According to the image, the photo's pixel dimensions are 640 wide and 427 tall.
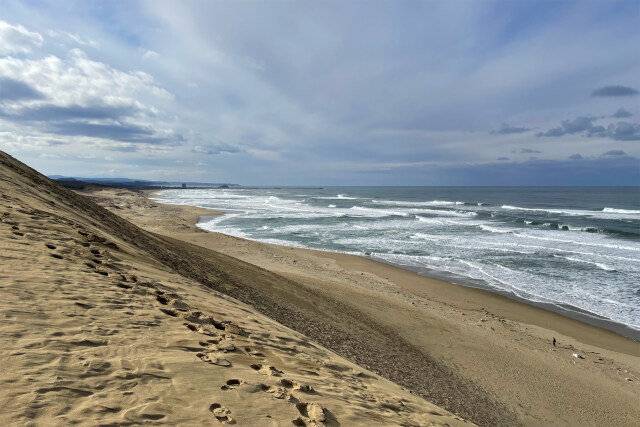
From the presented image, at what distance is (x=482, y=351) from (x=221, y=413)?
9.22 metres

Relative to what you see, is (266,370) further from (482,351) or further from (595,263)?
(595,263)

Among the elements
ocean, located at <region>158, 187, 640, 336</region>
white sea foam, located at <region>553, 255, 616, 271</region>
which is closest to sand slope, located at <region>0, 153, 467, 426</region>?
ocean, located at <region>158, 187, 640, 336</region>

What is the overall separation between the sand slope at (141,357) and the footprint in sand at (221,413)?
0.04 ft

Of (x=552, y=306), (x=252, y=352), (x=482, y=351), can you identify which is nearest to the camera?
(x=252, y=352)

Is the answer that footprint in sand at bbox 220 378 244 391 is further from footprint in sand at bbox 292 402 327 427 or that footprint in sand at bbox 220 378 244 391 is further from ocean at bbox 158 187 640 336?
ocean at bbox 158 187 640 336

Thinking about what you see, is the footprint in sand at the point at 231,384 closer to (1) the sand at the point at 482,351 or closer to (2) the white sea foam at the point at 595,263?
(1) the sand at the point at 482,351

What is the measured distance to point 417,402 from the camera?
536 cm

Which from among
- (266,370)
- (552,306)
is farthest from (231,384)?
(552,306)

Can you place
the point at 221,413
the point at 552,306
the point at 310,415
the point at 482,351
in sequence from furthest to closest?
the point at 552,306, the point at 482,351, the point at 310,415, the point at 221,413

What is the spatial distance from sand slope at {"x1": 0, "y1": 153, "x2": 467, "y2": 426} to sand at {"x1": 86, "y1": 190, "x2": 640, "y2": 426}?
7.98 ft

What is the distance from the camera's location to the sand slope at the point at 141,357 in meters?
3.02

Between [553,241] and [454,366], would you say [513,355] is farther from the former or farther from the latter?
[553,241]

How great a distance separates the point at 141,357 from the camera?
3832 millimetres

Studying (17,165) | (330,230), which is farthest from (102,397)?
(330,230)
